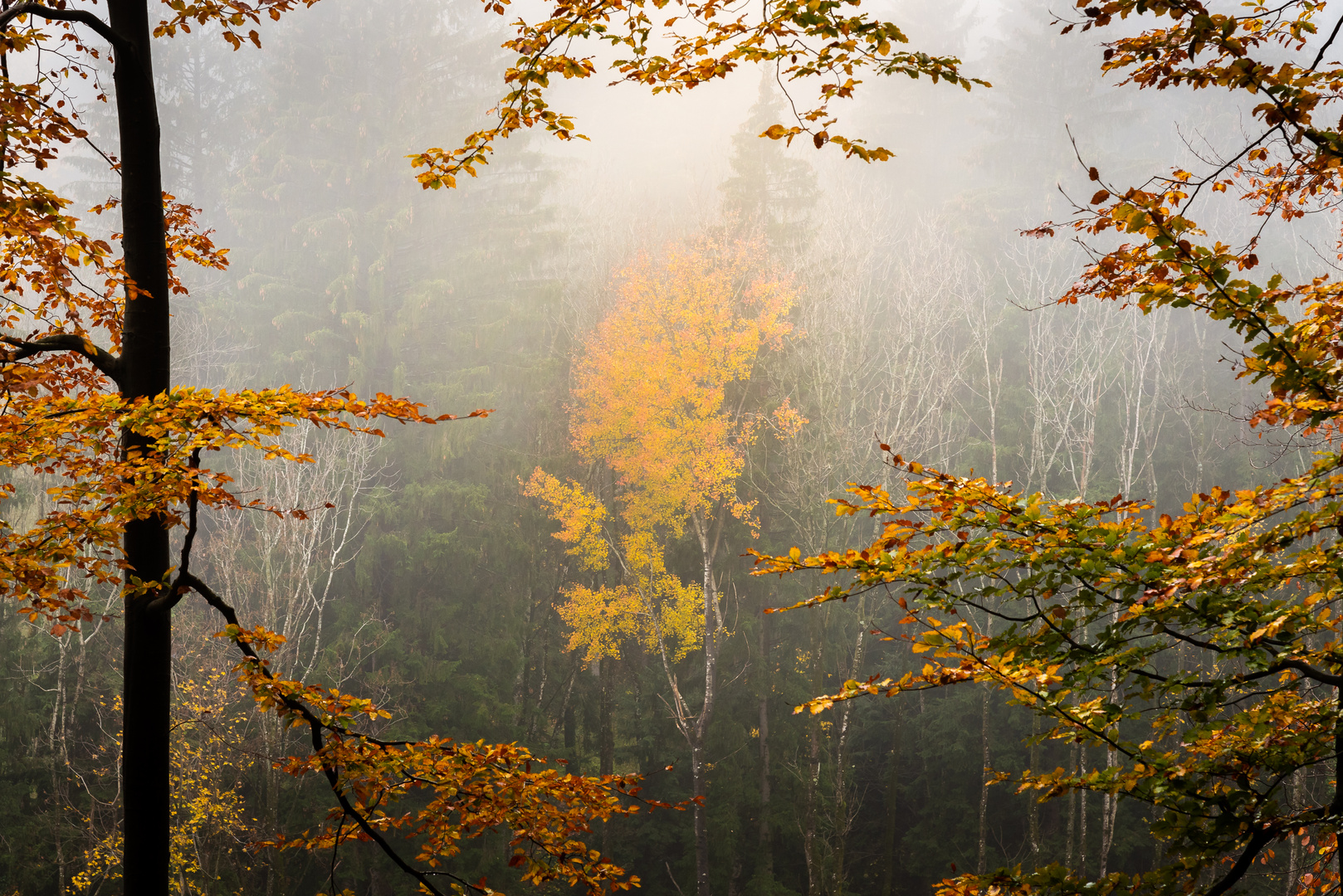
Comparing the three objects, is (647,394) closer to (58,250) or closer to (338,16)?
(58,250)

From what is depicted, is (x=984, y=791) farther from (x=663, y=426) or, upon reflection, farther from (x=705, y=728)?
(x=663, y=426)

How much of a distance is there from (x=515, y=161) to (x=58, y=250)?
20.7 metres

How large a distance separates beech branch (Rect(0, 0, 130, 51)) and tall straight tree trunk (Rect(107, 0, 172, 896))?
75 millimetres

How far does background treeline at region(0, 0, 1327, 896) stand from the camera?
13375 mm

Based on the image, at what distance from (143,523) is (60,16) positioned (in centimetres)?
209

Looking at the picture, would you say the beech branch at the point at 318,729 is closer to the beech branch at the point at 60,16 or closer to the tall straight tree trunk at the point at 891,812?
the beech branch at the point at 60,16

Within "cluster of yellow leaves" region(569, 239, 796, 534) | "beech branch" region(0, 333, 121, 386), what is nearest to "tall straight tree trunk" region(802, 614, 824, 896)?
"cluster of yellow leaves" region(569, 239, 796, 534)

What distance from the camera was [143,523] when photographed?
3521 millimetres

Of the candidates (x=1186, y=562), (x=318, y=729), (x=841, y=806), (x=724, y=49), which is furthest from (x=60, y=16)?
(x=841, y=806)

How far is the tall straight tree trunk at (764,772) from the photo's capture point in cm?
1596

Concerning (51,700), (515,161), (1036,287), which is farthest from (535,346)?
(1036,287)

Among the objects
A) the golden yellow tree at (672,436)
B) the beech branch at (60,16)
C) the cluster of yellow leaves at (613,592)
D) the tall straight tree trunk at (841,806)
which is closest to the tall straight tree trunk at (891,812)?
the tall straight tree trunk at (841,806)

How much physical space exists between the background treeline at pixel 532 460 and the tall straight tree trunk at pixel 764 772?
0.08m

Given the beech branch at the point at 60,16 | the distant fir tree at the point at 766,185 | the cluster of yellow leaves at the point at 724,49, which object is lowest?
the cluster of yellow leaves at the point at 724,49
